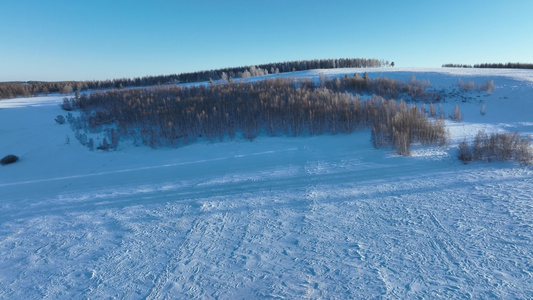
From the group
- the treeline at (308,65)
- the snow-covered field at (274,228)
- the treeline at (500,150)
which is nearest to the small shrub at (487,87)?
the snow-covered field at (274,228)

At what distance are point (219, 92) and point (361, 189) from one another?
990cm

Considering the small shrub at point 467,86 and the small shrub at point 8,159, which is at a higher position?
the small shrub at point 467,86

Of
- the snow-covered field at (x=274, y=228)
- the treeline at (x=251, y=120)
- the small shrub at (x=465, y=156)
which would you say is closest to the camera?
the snow-covered field at (x=274, y=228)

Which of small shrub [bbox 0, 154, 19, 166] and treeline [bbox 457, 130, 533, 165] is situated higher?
small shrub [bbox 0, 154, 19, 166]

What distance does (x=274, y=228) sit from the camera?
3818mm

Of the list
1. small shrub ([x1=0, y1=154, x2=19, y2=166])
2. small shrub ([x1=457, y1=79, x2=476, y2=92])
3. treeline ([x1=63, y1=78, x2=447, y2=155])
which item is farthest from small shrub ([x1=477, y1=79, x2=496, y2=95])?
small shrub ([x1=0, y1=154, x2=19, y2=166])

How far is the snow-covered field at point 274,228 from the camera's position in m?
2.77

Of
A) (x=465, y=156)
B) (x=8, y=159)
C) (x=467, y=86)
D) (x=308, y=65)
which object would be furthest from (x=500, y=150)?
(x=308, y=65)

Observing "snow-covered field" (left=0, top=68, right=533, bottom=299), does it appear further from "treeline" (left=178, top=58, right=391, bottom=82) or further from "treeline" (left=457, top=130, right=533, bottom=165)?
"treeline" (left=178, top=58, right=391, bottom=82)

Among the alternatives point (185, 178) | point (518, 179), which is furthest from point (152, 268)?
point (518, 179)

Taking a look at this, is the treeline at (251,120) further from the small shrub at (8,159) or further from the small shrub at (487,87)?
the small shrub at (487,87)

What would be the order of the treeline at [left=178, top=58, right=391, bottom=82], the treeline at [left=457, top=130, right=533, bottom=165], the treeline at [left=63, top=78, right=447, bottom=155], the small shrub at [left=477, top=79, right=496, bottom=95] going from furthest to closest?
the treeline at [left=178, top=58, right=391, bottom=82] → the small shrub at [left=477, top=79, right=496, bottom=95] → the treeline at [left=63, top=78, right=447, bottom=155] → the treeline at [left=457, top=130, right=533, bottom=165]

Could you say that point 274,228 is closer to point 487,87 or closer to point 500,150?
point 500,150

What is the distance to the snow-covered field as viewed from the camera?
2.77 meters
